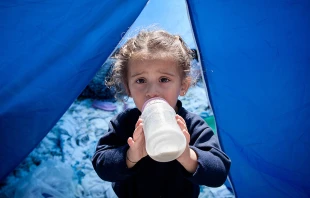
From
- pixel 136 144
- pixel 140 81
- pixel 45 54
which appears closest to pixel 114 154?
pixel 136 144

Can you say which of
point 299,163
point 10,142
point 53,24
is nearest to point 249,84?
point 299,163

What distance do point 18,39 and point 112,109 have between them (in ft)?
3.60

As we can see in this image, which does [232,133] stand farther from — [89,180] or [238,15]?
[89,180]

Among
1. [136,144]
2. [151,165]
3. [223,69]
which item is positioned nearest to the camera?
[136,144]

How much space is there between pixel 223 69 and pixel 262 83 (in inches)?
5.8

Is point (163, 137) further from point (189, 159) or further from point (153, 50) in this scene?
point (153, 50)

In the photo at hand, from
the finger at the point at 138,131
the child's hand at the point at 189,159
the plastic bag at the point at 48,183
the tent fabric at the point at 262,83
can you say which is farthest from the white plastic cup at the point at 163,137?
the plastic bag at the point at 48,183

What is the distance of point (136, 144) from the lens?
2.60 ft

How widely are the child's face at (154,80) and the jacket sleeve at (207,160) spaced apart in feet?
0.45

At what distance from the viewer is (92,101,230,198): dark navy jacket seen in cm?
87

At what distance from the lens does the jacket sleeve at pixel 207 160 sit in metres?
0.83

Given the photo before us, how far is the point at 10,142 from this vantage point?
49.4 inches

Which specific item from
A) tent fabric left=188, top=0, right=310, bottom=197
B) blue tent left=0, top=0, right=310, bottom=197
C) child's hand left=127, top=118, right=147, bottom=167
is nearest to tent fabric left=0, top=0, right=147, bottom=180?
blue tent left=0, top=0, right=310, bottom=197

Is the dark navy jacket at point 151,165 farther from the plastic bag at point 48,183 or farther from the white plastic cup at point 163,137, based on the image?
the plastic bag at point 48,183
